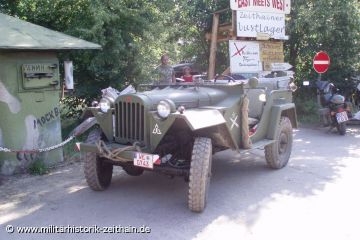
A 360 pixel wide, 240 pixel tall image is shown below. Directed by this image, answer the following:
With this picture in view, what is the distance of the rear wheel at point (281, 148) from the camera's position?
6.38 meters

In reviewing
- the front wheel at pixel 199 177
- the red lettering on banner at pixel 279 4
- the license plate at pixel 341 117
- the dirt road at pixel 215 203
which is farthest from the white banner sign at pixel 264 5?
the front wheel at pixel 199 177

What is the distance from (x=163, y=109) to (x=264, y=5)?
22.8 ft

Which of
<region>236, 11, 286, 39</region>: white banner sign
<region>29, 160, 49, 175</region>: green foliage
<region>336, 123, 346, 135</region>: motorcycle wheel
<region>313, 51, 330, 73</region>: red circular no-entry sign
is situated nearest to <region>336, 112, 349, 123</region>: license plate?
<region>336, 123, 346, 135</region>: motorcycle wheel

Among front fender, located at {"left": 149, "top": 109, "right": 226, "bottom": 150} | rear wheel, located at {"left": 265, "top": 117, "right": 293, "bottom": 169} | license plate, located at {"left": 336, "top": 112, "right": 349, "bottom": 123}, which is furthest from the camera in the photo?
license plate, located at {"left": 336, "top": 112, "right": 349, "bottom": 123}

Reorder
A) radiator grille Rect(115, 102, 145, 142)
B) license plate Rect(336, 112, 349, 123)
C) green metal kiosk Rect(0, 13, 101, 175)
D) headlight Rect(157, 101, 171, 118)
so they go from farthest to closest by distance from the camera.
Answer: license plate Rect(336, 112, 349, 123), green metal kiosk Rect(0, 13, 101, 175), radiator grille Rect(115, 102, 145, 142), headlight Rect(157, 101, 171, 118)

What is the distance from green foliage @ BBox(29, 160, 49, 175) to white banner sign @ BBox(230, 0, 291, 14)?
5.83 metres

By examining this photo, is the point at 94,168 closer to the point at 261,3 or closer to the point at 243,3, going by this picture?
the point at 243,3

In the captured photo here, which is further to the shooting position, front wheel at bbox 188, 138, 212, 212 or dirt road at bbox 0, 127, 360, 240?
front wheel at bbox 188, 138, 212, 212

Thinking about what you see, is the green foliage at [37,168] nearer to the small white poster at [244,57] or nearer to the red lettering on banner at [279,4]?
the small white poster at [244,57]

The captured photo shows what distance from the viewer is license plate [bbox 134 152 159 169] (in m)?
4.54

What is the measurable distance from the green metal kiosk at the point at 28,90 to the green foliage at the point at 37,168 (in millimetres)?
82

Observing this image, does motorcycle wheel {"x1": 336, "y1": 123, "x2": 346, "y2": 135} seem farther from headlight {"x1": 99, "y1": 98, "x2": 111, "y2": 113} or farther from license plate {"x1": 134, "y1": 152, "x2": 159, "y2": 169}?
license plate {"x1": 134, "y1": 152, "x2": 159, "y2": 169}

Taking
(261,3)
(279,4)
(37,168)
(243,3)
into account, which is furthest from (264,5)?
(37,168)

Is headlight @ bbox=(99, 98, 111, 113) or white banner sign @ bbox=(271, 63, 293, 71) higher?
white banner sign @ bbox=(271, 63, 293, 71)
